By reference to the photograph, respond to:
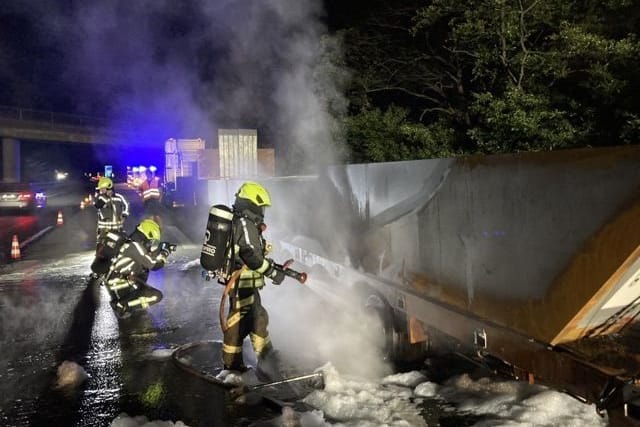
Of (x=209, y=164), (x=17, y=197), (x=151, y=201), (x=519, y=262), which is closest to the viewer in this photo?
(x=519, y=262)

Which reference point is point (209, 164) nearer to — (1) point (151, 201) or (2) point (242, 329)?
(1) point (151, 201)

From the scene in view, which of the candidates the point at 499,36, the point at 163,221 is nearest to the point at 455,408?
the point at 499,36

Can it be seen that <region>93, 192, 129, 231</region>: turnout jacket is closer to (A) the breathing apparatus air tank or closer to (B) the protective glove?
(A) the breathing apparatus air tank

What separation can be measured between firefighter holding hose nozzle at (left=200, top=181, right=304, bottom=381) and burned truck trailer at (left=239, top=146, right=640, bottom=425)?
0.92 m

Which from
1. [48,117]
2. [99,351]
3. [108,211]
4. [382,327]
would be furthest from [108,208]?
[48,117]

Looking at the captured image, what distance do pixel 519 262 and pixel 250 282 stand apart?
230 cm

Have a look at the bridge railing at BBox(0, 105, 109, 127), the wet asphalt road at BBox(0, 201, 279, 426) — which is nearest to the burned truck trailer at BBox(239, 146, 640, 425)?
the wet asphalt road at BBox(0, 201, 279, 426)

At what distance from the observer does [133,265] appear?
6746 millimetres

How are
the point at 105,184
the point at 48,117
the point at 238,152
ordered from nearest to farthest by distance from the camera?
the point at 105,184
the point at 238,152
the point at 48,117

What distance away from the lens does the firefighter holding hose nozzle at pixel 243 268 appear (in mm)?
4352

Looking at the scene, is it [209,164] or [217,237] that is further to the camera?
[209,164]

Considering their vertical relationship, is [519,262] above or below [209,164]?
below

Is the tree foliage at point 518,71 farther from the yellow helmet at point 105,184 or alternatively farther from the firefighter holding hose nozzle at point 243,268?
the firefighter holding hose nozzle at point 243,268

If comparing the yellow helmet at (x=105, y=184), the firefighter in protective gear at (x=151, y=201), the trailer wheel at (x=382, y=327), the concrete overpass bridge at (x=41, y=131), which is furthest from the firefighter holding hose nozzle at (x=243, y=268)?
the concrete overpass bridge at (x=41, y=131)
